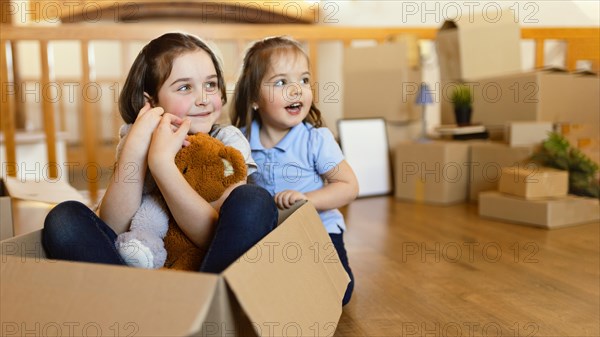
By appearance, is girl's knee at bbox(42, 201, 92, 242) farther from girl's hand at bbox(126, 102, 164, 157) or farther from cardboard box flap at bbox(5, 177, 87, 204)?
cardboard box flap at bbox(5, 177, 87, 204)

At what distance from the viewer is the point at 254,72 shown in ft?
3.93

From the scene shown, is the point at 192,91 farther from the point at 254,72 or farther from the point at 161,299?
the point at 161,299

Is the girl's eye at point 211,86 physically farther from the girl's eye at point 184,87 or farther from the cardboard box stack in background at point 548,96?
the cardboard box stack in background at point 548,96

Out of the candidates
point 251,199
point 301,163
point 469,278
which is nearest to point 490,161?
point 469,278

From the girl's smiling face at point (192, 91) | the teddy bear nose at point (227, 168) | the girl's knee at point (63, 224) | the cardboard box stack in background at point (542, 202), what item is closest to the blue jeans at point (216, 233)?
the girl's knee at point (63, 224)

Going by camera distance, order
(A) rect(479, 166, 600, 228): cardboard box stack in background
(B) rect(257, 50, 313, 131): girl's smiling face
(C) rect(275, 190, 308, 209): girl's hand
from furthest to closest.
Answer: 1. (A) rect(479, 166, 600, 228): cardboard box stack in background
2. (B) rect(257, 50, 313, 131): girl's smiling face
3. (C) rect(275, 190, 308, 209): girl's hand

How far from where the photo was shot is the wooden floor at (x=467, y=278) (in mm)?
985

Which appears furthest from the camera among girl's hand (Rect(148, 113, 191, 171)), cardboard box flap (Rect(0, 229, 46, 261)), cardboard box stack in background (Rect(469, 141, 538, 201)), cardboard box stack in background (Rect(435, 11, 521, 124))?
cardboard box stack in background (Rect(435, 11, 521, 124))

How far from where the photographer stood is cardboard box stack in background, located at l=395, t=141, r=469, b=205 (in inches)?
83.7

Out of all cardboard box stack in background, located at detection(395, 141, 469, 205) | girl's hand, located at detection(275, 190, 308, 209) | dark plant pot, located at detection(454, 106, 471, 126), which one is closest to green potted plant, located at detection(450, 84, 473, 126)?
dark plant pot, located at detection(454, 106, 471, 126)

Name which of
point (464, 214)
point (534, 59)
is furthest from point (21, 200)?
point (534, 59)

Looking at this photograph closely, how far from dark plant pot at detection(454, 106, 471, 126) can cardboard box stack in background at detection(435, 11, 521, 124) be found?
14cm

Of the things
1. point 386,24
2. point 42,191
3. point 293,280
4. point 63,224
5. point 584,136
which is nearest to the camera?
point 293,280

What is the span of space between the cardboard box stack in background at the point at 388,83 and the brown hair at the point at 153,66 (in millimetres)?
1490
